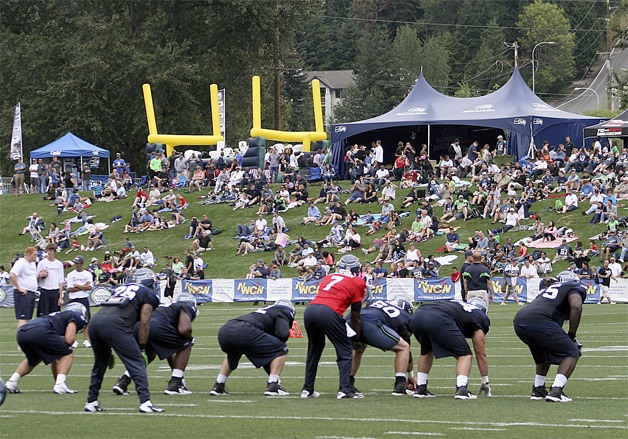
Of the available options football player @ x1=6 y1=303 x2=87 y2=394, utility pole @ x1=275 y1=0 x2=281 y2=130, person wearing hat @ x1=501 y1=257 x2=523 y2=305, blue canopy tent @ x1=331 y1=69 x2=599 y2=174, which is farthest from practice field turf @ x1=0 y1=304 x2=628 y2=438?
utility pole @ x1=275 y1=0 x2=281 y2=130

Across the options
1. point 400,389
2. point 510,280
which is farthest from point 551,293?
point 510,280

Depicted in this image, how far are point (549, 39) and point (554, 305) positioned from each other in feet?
335

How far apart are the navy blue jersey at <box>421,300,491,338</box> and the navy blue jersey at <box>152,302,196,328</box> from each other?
97.5 inches

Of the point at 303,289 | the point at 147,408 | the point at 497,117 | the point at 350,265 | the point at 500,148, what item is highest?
the point at 497,117

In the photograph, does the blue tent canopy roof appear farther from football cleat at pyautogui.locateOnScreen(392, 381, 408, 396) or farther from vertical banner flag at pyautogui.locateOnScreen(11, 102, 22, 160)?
football cleat at pyautogui.locateOnScreen(392, 381, 408, 396)

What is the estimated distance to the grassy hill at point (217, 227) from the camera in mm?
33812

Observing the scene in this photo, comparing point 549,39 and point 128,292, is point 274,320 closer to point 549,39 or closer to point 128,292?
point 128,292

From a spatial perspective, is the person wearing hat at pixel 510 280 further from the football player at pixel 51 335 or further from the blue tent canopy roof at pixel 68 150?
the blue tent canopy roof at pixel 68 150

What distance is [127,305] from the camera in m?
11.6

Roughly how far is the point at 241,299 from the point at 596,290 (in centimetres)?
917

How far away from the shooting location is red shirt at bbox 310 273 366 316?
485 inches

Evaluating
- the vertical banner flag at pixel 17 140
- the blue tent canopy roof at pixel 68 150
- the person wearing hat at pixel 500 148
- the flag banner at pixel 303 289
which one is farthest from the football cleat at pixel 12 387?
the vertical banner flag at pixel 17 140

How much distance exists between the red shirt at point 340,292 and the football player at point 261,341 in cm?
58

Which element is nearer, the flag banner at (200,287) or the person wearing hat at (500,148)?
the flag banner at (200,287)
